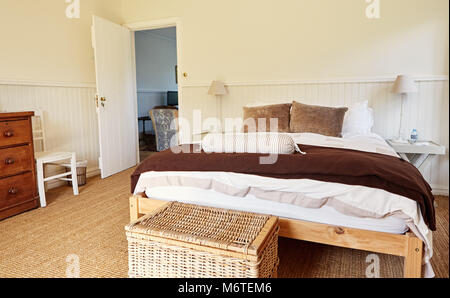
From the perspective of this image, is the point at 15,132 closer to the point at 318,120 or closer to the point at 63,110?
the point at 63,110

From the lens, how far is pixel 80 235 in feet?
7.92

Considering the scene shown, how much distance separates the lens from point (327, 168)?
173cm

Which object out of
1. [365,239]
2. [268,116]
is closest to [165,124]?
[268,116]

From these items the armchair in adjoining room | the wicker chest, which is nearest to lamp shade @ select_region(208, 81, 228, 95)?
the armchair in adjoining room

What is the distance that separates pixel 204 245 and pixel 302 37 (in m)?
3.02

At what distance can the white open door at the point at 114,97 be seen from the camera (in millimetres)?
3904

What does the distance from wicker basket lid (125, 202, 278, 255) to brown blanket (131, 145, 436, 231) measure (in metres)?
0.27

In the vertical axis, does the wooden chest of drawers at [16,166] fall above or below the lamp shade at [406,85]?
below

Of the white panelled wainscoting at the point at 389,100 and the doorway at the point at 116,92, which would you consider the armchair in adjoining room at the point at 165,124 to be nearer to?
the doorway at the point at 116,92

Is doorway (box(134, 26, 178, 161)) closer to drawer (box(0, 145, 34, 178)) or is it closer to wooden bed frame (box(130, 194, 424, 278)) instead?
drawer (box(0, 145, 34, 178))

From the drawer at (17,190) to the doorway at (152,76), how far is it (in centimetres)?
310

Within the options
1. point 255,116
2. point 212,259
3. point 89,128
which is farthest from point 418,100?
point 89,128

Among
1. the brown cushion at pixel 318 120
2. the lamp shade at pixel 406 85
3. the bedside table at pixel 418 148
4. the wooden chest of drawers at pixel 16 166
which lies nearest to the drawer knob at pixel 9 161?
Answer: the wooden chest of drawers at pixel 16 166

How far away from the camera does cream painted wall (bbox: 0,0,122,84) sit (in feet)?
10.2
